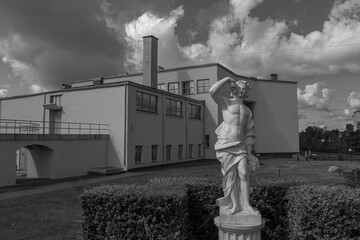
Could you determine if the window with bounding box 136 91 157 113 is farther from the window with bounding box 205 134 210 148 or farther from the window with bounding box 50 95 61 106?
the window with bounding box 205 134 210 148

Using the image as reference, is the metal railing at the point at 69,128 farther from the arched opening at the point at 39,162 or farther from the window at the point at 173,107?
the window at the point at 173,107

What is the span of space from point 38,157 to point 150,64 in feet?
52.6

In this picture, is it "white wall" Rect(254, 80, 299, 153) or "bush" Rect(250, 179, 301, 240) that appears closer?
"bush" Rect(250, 179, 301, 240)

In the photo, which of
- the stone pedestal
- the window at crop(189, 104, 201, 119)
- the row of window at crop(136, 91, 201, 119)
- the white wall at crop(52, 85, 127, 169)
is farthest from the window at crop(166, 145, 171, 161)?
the stone pedestal

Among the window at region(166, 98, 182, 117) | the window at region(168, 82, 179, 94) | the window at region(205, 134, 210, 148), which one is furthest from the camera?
the window at region(168, 82, 179, 94)

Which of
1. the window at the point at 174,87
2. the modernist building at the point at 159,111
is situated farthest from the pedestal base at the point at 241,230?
the window at the point at 174,87

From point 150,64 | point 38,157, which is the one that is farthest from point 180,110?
point 38,157

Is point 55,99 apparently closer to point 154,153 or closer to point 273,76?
point 154,153

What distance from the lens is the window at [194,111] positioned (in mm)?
34244

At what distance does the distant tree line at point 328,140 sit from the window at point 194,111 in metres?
43.1

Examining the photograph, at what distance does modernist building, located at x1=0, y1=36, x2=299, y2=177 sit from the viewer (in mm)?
24391

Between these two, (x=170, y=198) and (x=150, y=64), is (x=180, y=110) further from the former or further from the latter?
(x=170, y=198)

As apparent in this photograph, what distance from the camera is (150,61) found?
3275 centimetres

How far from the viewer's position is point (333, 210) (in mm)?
6188
